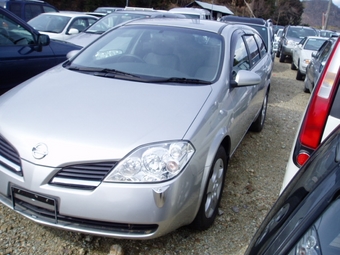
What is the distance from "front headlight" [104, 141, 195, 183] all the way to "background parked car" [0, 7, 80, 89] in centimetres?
276

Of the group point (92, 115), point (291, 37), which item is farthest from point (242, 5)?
point (92, 115)

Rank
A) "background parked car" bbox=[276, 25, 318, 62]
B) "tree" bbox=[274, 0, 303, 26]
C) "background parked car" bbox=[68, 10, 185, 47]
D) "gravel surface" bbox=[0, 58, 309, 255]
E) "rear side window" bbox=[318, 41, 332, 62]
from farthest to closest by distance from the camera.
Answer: "tree" bbox=[274, 0, 303, 26] → "background parked car" bbox=[276, 25, 318, 62] → "rear side window" bbox=[318, 41, 332, 62] → "background parked car" bbox=[68, 10, 185, 47] → "gravel surface" bbox=[0, 58, 309, 255]

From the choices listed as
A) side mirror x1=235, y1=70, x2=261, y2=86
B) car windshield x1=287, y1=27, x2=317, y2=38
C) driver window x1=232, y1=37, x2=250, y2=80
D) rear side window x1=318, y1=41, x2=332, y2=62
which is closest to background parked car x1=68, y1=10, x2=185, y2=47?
rear side window x1=318, y1=41, x2=332, y2=62

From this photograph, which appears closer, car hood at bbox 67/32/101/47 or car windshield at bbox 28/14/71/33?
car hood at bbox 67/32/101/47

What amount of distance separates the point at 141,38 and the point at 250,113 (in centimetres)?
152

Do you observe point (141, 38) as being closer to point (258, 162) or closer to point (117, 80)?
point (117, 80)

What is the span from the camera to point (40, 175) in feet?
7.22

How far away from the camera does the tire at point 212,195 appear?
2665mm

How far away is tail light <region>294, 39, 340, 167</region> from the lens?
2129 millimetres

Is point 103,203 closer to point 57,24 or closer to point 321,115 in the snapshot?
point 321,115

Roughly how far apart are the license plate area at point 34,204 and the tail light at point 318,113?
1.54 meters

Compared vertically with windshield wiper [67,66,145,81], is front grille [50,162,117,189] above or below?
below

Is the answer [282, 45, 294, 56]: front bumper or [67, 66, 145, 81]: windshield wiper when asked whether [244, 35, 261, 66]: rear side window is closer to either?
[67, 66, 145, 81]: windshield wiper

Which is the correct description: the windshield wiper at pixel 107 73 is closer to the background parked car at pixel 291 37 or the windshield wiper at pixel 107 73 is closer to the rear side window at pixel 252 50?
the rear side window at pixel 252 50
